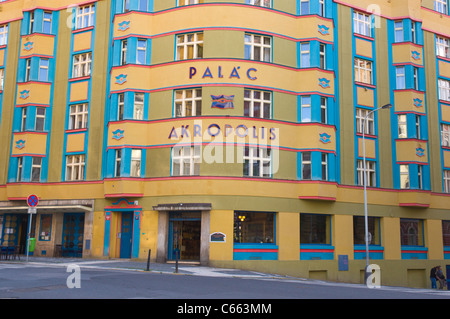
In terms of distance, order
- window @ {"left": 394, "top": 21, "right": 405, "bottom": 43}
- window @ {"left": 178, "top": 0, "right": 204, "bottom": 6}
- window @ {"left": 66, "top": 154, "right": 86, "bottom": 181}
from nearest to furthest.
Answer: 1. window @ {"left": 178, "top": 0, "right": 204, "bottom": 6}
2. window @ {"left": 66, "top": 154, "right": 86, "bottom": 181}
3. window @ {"left": 394, "top": 21, "right": 405, "bottom": 43}

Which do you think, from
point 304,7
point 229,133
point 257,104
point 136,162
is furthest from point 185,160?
point 304,7

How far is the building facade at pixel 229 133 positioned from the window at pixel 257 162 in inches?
5.8

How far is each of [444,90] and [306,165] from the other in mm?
16011

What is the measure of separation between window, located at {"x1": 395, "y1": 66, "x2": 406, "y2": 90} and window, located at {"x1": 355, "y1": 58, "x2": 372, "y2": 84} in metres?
2.28

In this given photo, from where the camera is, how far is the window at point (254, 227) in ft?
93.7

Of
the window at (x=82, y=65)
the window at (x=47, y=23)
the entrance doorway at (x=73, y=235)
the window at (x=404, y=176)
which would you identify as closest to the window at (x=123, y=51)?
the window at (x=82, y=65)

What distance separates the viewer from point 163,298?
1321 cm

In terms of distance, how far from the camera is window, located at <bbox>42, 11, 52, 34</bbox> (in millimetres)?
36312

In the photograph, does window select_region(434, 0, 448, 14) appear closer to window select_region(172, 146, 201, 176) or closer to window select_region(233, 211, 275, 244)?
window select_region(233, 211, 275, 244)

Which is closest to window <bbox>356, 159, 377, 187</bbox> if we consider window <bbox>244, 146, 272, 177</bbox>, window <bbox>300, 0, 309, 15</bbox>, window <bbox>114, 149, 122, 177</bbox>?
window <bbox>244, 146, 272, 177</bbox>

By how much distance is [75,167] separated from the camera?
3391cm

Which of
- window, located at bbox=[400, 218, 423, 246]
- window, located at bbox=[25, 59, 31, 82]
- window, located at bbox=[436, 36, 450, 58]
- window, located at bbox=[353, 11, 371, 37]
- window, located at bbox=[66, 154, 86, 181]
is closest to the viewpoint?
window, located at bbox=[66, 154, 86, 181]

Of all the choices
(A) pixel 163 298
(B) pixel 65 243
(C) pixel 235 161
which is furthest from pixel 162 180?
(A) pixel 163 298

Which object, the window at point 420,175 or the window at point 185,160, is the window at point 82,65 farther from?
the window at point 420,175
